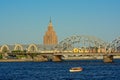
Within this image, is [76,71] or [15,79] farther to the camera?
[76,71]

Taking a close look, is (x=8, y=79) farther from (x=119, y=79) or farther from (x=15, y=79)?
(x=119, y=79)

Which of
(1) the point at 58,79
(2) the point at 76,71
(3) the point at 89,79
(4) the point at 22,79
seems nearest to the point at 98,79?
(3) the point at 89,79

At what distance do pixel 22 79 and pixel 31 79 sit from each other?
6.93 ft

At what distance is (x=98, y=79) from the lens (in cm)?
10912

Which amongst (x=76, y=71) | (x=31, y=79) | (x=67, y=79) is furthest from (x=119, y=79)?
(x=76, y=71)

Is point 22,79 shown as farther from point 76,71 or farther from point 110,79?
point 76,71

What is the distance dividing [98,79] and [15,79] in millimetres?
18048

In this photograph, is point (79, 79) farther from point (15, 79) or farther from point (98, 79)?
point (15, 79)

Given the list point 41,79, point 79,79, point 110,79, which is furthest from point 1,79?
point 110,79

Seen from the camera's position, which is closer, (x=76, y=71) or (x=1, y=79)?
(x=1, y=79)

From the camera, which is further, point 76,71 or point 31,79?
point 76,71

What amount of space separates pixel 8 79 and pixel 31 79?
5093 mm

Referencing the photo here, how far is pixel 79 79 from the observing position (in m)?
109

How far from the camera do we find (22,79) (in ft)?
362
